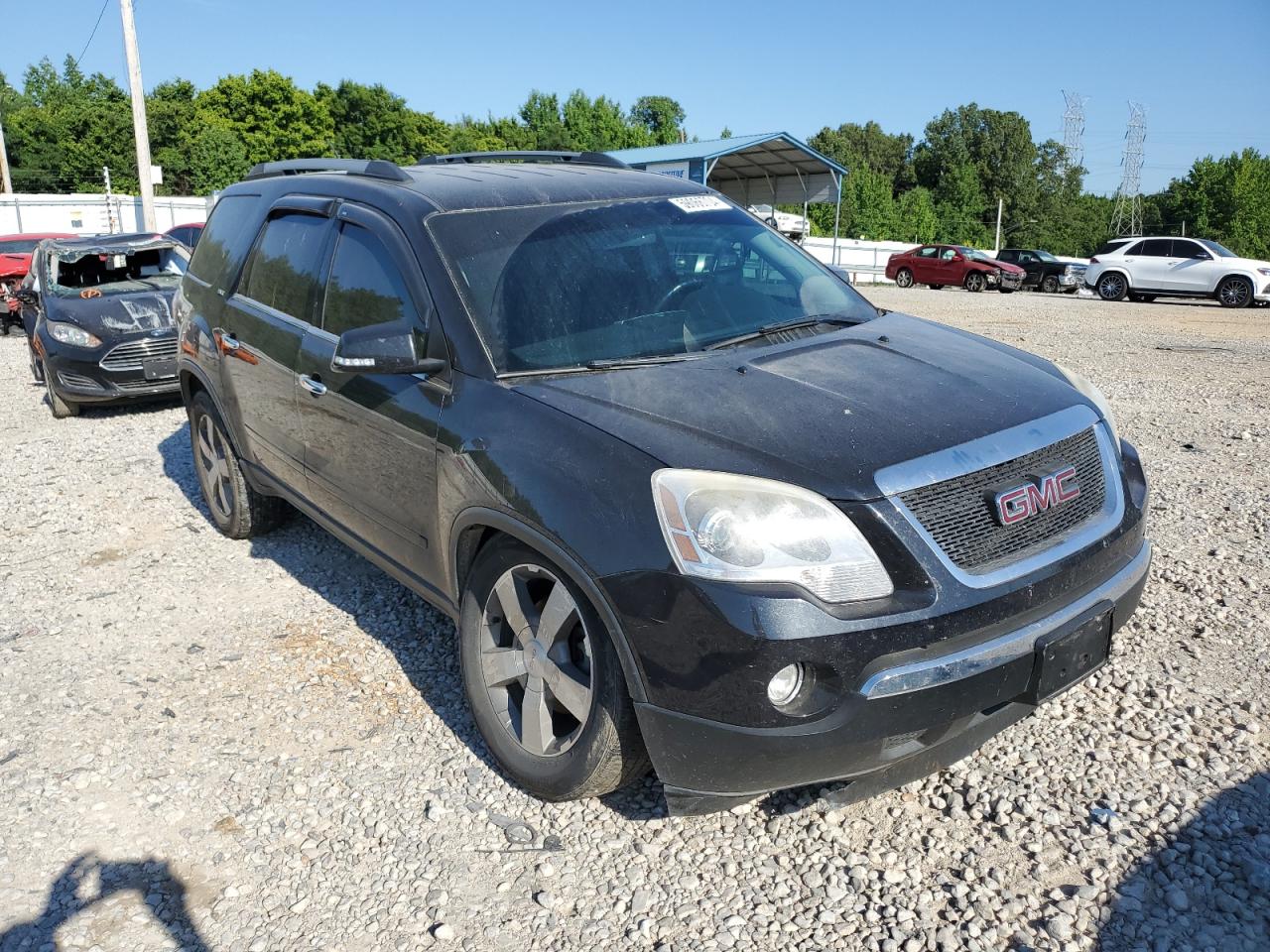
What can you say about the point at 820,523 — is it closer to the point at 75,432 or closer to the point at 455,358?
the point at 455,358

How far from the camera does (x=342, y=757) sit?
3346 mm

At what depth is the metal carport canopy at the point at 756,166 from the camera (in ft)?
99.9

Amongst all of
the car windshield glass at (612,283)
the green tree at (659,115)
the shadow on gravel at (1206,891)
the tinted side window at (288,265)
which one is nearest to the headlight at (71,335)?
the tinted side window at (288,265)

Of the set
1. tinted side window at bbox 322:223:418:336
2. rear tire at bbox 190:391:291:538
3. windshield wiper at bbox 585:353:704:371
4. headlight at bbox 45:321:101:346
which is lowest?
rear tire at bbox 190:391:291:538

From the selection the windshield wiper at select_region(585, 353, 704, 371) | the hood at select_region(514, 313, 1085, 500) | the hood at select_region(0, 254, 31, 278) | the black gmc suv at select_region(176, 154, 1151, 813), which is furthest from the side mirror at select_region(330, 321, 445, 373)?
the hood at select_region(0, 254, 31, 278)

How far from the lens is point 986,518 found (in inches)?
98.7

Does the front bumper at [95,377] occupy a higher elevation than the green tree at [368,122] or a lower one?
lower

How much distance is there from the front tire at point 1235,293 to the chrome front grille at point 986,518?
22979 mm

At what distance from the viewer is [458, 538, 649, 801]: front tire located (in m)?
2.63

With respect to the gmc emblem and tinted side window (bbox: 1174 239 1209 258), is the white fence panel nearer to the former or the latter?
tinted side window (bbox: 1174 239 1209 258)

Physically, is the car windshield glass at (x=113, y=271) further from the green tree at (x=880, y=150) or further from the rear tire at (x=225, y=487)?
the green tree at (x=880, y=150)

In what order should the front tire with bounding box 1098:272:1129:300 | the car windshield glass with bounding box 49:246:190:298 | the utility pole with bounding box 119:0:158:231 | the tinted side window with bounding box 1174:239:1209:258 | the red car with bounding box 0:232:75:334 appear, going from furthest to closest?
the front tire with bounding box 1098:272:1129:300, the tinted side window with bounding box 1174:239:1209:258, the utility pole with bounding box 119:0:158:231, the red car with bounding box 0:232:75:334, the car windshield glass with bounding box 49:246:190:298

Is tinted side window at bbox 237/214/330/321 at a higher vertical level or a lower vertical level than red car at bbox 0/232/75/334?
higher

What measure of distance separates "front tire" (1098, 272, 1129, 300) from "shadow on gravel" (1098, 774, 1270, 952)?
2443cm
